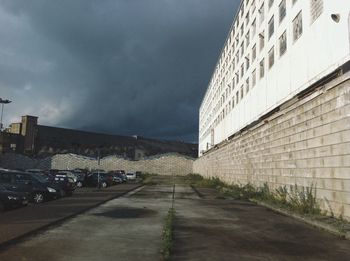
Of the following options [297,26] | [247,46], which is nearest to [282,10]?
[297,26]

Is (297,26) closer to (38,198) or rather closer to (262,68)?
(262,68)

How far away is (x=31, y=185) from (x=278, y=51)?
1552 cm

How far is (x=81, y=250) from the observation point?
8938 millimetres

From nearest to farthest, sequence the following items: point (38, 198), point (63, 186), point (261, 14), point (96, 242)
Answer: point (96, 242), point (38, 198), point (63, 186), point (261, 14)

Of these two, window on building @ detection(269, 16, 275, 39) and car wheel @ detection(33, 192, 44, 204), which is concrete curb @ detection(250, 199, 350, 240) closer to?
car wheel @ detection(33, 192, 44, 204)

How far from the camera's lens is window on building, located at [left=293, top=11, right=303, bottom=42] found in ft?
69.9

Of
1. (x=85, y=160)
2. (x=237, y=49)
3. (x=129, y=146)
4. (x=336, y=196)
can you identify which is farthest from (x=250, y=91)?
(x=129, y=146)

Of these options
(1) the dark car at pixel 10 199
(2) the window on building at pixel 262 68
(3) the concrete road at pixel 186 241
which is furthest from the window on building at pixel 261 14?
(1) the dark car at pixel 10 199

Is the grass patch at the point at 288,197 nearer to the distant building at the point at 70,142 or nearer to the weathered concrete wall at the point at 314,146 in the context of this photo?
the weathered concrete wall at the point at 314,146

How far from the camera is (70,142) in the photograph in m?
110

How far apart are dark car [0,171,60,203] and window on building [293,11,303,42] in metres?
14.9

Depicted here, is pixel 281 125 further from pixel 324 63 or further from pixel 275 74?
pixel 275 74

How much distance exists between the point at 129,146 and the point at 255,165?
94025mm


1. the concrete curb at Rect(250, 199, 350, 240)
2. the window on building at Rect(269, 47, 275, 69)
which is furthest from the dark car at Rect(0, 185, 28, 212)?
the window on building at Rect(269, 47, 275, 69)
